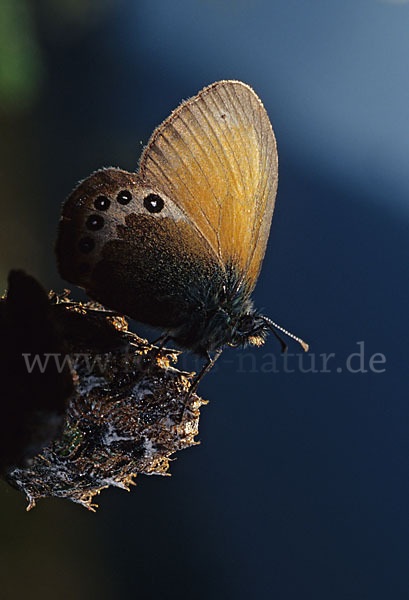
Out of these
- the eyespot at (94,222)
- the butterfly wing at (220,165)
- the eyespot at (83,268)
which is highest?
the butterfly wing at (220,165)

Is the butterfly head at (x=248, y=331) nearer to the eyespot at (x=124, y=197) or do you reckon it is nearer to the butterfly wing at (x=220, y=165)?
the butterfly wing at (x=220, y=165)

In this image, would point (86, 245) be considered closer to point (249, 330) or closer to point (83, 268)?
point (83, 268)

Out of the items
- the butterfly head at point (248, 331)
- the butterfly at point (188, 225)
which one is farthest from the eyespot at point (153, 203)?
the butterfly head at point (248, 331)

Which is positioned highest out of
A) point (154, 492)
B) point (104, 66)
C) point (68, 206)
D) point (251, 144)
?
point (104, 66)

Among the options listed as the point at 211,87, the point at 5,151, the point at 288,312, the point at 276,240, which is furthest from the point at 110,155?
the point at 211,87

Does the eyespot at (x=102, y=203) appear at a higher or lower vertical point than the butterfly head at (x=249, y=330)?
higher

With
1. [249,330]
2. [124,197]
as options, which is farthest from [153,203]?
[249,330]

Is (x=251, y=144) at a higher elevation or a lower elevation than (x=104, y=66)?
lower

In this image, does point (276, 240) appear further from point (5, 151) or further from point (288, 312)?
point (5, 151)
